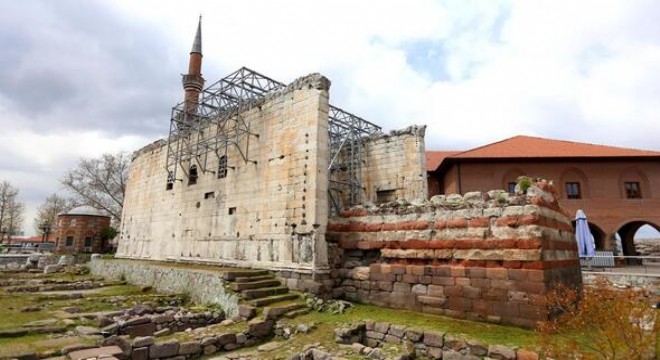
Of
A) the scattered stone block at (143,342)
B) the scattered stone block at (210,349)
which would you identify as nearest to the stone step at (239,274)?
the scattered stone block at (210,349)

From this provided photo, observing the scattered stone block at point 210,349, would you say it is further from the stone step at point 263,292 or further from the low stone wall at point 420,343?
the low stone wall at point 420,343

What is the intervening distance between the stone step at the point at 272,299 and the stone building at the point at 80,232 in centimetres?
2476

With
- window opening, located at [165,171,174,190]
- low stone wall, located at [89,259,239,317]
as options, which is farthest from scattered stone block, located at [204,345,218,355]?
window opening, located at [165,171,174,190]

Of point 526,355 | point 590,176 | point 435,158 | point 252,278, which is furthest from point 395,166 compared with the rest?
point 590,176

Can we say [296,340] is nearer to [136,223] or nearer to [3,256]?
[136,223]

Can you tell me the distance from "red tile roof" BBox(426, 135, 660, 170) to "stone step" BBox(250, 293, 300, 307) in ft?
51.6

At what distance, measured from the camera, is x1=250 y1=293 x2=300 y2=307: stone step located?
916cm

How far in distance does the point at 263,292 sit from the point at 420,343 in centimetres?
471

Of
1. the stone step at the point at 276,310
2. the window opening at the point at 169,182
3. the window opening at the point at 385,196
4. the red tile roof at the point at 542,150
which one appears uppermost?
the red tile roof at the point at 542,150

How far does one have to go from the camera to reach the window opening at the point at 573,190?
2256 cm

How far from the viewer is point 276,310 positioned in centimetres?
859

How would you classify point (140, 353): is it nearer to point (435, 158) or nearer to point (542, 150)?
point (435, 158)

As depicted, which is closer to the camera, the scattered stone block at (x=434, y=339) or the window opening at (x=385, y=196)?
the scattered stone block at (x=434, y=339)

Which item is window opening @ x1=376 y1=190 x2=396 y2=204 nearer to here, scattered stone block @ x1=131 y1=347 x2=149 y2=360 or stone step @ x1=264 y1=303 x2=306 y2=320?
stone step @ x1=264 y1=303 x2=306 y2=320
